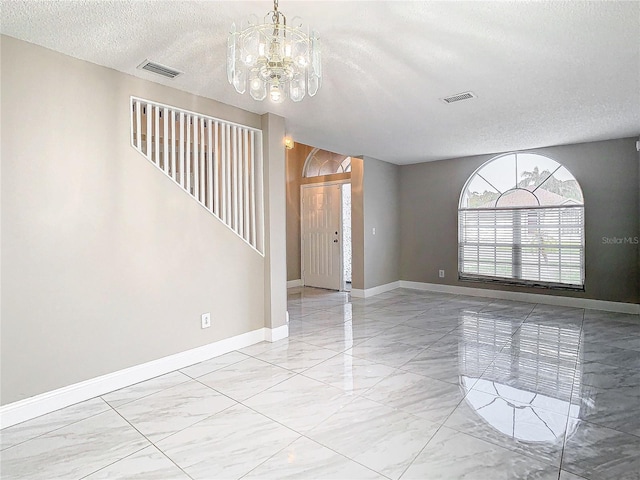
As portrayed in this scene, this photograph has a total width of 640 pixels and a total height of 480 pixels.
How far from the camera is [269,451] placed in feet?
6.39

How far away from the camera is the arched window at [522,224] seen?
5.30 meters

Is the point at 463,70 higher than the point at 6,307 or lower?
higher

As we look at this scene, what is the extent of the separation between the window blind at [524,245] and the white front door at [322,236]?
2.23 metres

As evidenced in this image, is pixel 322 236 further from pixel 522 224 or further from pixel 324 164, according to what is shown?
pixel 522 224

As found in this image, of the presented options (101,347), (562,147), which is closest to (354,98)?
(101,347)

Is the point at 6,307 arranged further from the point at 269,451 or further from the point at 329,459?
the point at 329,459

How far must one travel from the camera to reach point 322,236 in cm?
683

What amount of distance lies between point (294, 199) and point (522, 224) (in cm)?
411

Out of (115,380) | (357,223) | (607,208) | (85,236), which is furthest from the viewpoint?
(357,223)

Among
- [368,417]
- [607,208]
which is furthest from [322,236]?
[368,417]

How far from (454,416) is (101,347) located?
101 inches

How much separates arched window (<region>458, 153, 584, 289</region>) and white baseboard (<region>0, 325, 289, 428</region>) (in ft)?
13.7

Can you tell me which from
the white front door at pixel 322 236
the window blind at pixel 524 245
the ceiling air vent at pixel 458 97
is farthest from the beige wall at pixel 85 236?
the window blind at pixel 524 245

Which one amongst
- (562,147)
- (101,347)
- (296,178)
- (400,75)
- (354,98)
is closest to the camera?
(101,347)
